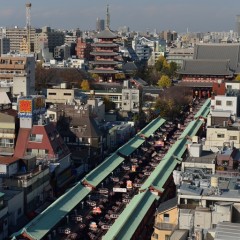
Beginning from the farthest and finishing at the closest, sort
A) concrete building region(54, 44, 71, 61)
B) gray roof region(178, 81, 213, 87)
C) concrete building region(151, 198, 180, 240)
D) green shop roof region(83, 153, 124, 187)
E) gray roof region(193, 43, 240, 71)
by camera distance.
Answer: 1. concrete building region(54, 44, 71, 61)
2. gray roof region(193, 43, 240, 71)
3. gray roof region(178, 81, 213, 87)
4. green shop roof region(83, 153, 124, 187)
5. concrete building region(151, 198, 180, 240)

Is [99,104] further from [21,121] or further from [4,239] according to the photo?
[4,239]

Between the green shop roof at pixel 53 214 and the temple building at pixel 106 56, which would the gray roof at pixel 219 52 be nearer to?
the temple building at pixel 106 56

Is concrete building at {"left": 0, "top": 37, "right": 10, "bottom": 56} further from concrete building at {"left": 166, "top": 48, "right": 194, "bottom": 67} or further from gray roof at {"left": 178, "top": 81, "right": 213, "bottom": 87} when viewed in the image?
gray roof at {"left": 178, "top": 81, "right": 213, "bottom": 87}

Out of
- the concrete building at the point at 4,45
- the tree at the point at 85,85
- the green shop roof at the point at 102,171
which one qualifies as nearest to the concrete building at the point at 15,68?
the tree at the point at 85,85

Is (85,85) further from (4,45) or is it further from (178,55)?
(4,45)

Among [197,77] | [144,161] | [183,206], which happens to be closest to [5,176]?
[183,206]

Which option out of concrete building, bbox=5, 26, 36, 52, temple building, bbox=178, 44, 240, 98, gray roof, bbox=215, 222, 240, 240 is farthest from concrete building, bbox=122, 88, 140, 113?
concrete building, bbox=5, 26, 36, 52

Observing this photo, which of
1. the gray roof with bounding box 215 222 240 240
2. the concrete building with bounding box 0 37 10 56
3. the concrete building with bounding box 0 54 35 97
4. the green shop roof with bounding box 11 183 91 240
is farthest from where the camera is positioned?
the concrete building with bounding box 0 37 10 56
